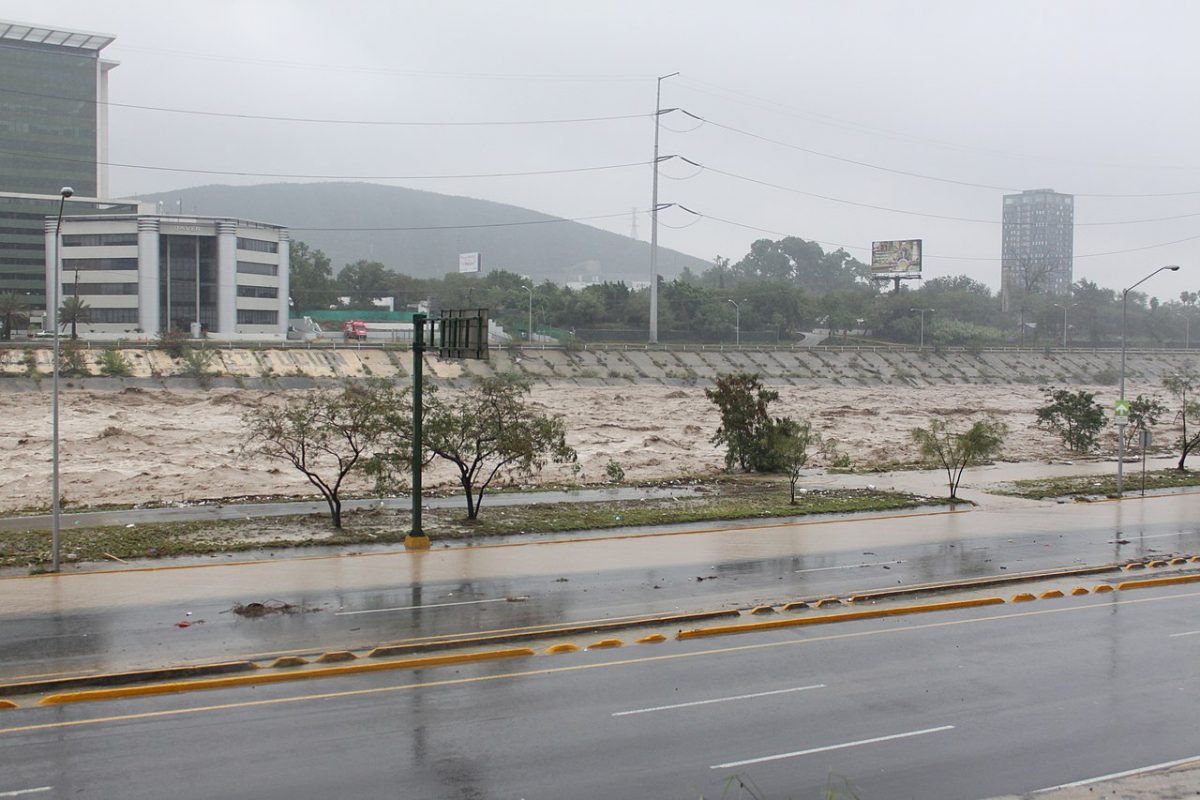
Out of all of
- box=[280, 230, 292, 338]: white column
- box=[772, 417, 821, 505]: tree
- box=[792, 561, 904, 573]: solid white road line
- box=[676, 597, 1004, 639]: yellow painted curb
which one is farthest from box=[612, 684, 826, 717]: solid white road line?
box=[280, 230, 292, 338]: white column

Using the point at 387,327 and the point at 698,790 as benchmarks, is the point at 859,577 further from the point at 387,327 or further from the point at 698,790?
the point at 387,327

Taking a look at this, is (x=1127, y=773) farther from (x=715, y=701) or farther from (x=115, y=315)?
(x=115, y=315)

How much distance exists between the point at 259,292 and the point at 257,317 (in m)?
2.51

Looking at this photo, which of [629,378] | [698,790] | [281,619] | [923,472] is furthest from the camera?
[629,378]

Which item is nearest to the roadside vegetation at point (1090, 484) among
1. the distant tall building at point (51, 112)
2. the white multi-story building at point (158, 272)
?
the white multi-story building at point (158, 272)

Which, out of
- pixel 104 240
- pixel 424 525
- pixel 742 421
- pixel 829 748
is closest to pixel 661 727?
pixel 829 748

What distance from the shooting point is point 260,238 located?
358ft

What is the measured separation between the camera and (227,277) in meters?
104

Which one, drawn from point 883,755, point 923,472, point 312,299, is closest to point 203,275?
point 312,299

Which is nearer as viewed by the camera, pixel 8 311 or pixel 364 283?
pixel 8 311

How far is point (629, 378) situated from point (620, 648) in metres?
74.1

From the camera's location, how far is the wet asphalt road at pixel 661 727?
1113 centimetres

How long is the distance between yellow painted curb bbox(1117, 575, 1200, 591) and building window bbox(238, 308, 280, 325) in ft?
317

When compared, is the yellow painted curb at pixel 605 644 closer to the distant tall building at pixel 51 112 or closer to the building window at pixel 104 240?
the building window at pixel 104 240
